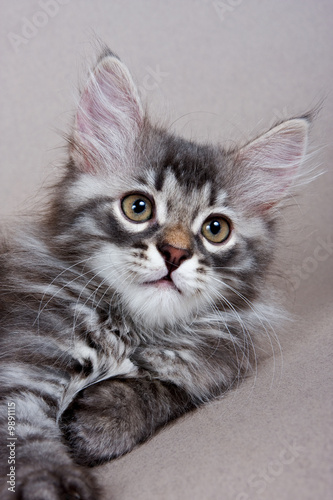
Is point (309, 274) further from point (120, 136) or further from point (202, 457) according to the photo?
point (202, 457)

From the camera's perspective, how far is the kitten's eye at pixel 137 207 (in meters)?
1.69

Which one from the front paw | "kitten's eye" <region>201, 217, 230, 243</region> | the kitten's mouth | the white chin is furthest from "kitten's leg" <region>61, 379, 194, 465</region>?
"kitten's eye" <region>201, 217, 230, 243</region>

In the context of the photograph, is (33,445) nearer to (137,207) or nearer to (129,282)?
(129,282)

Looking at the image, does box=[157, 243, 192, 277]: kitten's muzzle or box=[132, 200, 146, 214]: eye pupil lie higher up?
box=[132, 200, 146, 214]: eye pupil

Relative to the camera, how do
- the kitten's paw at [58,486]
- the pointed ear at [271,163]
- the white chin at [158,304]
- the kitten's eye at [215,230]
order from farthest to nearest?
the pointed ear at [271,163], the kitten's eye at [215,230], the white chin at [158,304], the kitten's paw at [58,486]

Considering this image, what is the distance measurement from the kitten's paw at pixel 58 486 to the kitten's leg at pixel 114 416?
7.6 inches

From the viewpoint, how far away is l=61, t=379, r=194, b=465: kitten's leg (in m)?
1.50

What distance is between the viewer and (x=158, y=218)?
5.49ft

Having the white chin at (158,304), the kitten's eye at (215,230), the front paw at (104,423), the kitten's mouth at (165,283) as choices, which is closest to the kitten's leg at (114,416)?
the front paw at (104,423)

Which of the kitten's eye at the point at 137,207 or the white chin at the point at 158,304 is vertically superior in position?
the kitten's eye at the point at 137,207

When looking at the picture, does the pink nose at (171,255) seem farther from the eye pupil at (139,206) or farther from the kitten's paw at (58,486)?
the kitten's paw at (58,486)

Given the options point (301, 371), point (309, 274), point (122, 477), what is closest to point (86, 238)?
point (122, 477)

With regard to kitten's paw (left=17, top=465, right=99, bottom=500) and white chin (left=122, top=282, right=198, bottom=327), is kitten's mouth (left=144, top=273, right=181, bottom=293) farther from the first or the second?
kitten's paw (left=17, top=465, right=99, bottom=500)

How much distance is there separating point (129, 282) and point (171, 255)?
0.16 metres
